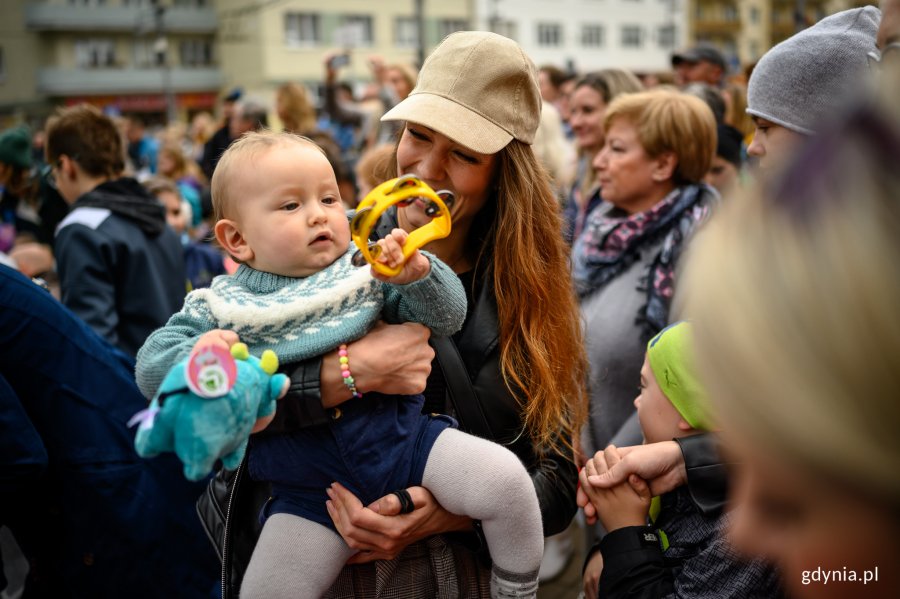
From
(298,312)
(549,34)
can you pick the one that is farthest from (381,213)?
(549,34)

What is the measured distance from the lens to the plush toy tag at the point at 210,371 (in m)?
1.15

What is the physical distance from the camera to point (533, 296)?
190 cm

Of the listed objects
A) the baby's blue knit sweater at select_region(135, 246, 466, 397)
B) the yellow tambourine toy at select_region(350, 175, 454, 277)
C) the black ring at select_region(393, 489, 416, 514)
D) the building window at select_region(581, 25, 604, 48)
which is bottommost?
the black ring at select_region(393, 489, 416, 514)

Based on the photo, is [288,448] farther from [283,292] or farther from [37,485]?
[37,485]

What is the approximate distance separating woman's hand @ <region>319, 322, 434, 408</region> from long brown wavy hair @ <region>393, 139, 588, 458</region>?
1.08 feet

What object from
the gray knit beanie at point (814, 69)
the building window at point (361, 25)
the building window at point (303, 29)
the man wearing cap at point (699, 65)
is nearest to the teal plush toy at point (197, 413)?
the gray knit beanie at point (814, 69)

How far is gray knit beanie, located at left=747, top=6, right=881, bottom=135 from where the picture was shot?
2146mm

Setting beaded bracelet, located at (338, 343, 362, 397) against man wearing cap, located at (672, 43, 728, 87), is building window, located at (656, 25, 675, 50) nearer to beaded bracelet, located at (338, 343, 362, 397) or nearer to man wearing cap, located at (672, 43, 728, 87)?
man wearing cap, located at (672, 43, 728, 87)

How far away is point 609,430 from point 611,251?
809 millimetres

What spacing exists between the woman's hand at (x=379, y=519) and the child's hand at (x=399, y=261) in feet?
1.61

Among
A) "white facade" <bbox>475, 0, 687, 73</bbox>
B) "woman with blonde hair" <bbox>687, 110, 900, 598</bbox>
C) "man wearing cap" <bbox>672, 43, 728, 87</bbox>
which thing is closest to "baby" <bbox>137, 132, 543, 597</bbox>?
"woman with blonde hair" <bbox>687, 110, 900, 598</bbox>

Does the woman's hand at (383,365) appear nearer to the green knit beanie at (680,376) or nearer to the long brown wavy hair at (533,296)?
the long brown wavy hair at (533,296)

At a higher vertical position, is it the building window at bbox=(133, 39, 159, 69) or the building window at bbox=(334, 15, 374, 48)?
the building window at bbox=(334, 15, 374, 48)

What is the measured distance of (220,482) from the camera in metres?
1.88
